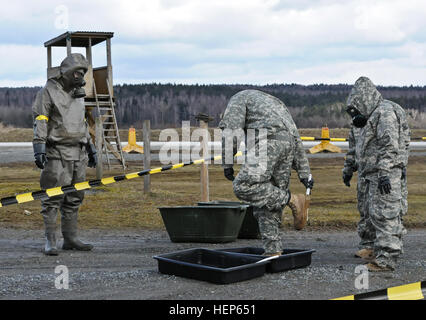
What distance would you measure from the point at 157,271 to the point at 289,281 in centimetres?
150

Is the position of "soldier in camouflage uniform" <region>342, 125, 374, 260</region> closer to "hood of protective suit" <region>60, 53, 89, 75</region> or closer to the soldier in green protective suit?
the soldier in green protective suit

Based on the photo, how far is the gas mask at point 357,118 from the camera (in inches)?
278

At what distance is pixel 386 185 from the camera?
654cm

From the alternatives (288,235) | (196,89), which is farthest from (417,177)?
(196,89)

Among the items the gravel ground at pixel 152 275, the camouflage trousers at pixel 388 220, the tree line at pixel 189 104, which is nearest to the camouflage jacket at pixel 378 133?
the camouflage trousers at pixel 388 220

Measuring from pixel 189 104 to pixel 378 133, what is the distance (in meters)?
67.6

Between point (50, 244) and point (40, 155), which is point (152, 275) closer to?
point (50, 244)

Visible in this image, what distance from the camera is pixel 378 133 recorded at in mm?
6754

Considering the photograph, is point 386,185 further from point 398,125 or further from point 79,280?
point 79,280

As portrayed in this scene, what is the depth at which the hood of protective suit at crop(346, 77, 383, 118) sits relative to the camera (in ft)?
23.1

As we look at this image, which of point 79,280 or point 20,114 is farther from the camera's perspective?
point 20,114

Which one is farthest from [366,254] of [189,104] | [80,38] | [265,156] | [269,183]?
[189,104]

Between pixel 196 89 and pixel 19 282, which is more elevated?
pixel 196 89

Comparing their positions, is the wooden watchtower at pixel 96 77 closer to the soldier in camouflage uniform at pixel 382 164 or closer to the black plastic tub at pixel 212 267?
the black plastic tub at pixel 212 267
